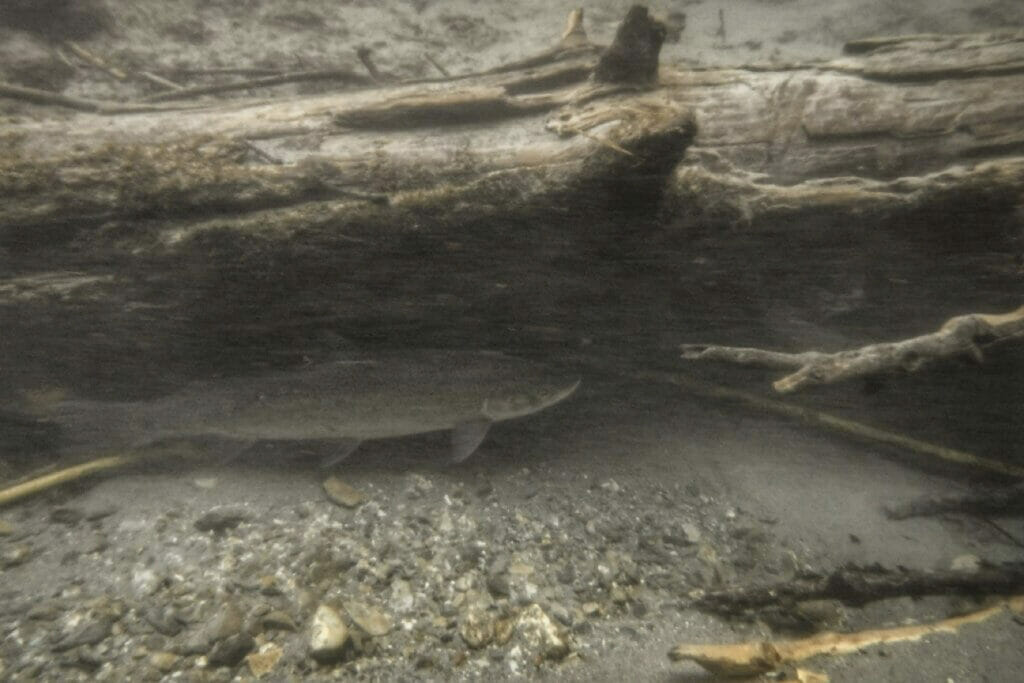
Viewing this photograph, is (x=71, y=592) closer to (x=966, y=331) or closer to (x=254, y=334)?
(x=254, y=334)

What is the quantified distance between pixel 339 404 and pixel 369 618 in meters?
1.42

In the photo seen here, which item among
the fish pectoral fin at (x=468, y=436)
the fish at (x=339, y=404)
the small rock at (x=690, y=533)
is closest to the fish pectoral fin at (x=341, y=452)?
the fish at (x=339, y=404)

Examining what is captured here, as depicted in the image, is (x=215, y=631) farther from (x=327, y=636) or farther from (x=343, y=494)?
(x=343, y=494)

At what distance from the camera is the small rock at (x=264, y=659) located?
2297mm

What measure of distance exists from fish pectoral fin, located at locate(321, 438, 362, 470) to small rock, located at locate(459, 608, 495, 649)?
1479 millimetres

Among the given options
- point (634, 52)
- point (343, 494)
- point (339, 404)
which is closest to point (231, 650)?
point (343, 494)

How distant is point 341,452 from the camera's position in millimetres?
3580

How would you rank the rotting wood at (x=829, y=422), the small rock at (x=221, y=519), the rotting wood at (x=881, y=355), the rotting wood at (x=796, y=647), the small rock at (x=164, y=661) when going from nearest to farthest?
the rotting wood at (x=796, y=647), the rotting wood at (x=881, y=355), the small rock at (x=164, y=661), the small rock at (x=221, y=519), the rotting wood at (x=829, y=422)

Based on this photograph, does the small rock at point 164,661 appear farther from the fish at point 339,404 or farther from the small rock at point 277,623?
the fish at point 339,404

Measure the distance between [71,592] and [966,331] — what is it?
4.48 metres

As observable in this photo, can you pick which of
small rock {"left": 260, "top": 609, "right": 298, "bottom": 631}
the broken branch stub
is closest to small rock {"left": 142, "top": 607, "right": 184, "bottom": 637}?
small rock {"left": 260, "top": 609, "right": 298, "bottom": 631}

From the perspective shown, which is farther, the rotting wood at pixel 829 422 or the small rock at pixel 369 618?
the rotting wood at pixel 829 422

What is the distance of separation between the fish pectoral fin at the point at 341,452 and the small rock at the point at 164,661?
137cm

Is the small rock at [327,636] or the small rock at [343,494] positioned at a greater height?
the small rock at [327,636]
